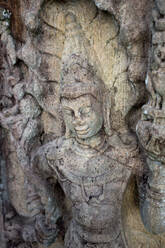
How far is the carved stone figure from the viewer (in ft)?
6.03

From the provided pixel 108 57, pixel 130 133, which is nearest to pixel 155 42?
pixel 108 57

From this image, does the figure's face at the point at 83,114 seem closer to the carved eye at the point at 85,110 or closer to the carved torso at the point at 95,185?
the carved eye at the point at 85,110

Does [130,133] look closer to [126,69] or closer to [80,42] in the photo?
[126,69]

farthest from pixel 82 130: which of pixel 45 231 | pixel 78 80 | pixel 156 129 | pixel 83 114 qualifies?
pixel 45 231

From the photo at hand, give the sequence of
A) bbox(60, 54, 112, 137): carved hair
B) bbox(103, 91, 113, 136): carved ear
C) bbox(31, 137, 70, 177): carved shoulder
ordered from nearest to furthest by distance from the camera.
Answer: bbox(60, 54, 112, 137): carved hair → bbox(103, 91, 113, 136): carved ear → bbox(31, 137, 70, 177): carved shoulder

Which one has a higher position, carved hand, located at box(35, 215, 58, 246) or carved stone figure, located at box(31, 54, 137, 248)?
Result: carved stone figure, located at box(31, 54, 137, 248)

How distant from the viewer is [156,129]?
147 cm

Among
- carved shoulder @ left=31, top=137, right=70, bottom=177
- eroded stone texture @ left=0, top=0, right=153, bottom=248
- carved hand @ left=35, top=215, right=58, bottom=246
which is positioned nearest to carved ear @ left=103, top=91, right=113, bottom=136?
eroded stone texture @ left=0, top=0, right=153, bottom=248

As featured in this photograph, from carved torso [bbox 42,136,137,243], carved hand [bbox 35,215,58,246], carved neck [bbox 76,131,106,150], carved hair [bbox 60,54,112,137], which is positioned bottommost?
carved hand [bbox 35,215,58,246]

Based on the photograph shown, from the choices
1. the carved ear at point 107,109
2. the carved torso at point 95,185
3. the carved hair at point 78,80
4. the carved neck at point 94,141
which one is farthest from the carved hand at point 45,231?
the carved hair at point 78,80

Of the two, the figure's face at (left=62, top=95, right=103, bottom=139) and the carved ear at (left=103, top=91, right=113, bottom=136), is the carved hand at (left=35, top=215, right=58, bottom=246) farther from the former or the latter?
the carved ear at (left=103, top=91, right=113, bottom=136)

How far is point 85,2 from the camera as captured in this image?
1.83 metres

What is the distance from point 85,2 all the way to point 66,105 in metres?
0.73

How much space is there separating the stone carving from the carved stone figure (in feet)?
Answer: 1.08
